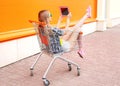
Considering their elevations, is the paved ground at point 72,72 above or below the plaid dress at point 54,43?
below

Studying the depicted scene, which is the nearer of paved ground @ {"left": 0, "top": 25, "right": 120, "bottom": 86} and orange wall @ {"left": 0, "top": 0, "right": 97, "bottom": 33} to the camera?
paved ground @ {"left": 0, "top": 25, "right": 120, "bottom": 86}

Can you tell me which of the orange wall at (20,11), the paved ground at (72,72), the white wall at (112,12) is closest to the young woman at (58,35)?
the paved ground at (72,72)

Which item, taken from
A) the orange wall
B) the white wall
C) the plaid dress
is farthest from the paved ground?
the white wall

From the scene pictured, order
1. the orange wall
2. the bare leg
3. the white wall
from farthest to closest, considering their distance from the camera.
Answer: the white wall
the orange wall
the bare leg

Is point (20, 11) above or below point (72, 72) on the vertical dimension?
above

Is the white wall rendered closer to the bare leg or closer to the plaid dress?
the bare leg

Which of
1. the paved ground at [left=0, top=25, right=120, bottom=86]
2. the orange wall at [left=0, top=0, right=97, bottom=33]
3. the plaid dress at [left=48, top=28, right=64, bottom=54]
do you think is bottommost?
the paved ground at [left=0, top=25, right=120, bottom=86]

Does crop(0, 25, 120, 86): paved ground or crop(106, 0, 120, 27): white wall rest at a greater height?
crop(106, 0, 120, 27): white wall

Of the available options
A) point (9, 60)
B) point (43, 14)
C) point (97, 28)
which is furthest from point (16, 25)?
point (97, 28)

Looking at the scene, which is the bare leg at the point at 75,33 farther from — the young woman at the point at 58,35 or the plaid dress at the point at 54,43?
the plaid dress at the point at 54,43

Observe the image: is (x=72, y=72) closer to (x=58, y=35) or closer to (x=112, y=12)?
(x=58, y=35)

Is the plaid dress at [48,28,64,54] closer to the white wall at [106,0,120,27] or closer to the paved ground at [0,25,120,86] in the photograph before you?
the paved ground at [0,25,120,86]


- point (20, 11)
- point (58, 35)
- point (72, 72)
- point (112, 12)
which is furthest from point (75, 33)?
point (112, 12)

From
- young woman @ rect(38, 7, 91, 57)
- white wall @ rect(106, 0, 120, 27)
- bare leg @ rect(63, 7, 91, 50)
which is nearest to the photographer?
young woman @ rect(38, 7, 91, 57)
